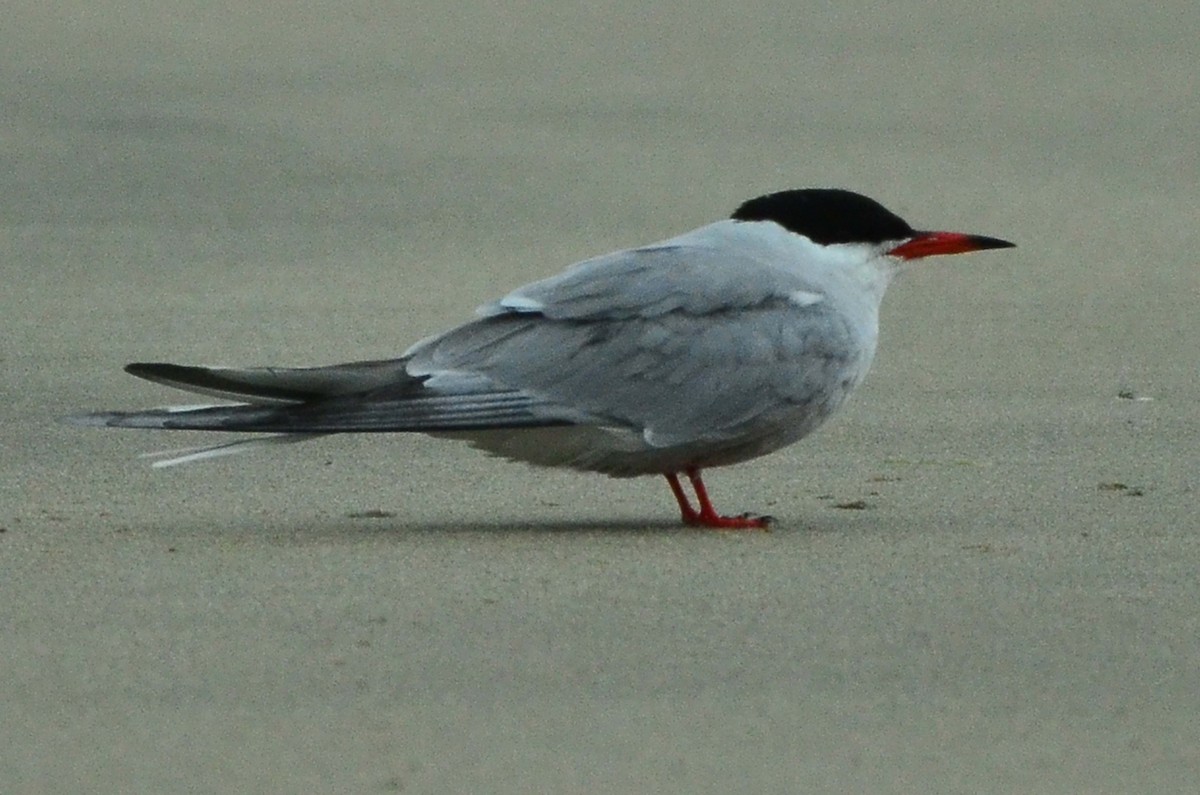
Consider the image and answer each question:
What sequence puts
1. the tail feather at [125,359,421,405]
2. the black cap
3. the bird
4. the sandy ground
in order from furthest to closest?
the black cap, the bird, the tail feather at [125,359,421,405], the sandy ground

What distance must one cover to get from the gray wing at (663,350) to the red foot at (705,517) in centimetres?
16

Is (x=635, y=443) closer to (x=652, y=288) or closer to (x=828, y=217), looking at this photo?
(x=652, y=288)

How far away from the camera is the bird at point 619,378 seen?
17.8 feet

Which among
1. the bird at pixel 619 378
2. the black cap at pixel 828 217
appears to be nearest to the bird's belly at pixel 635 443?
the bird at pixel 619 378

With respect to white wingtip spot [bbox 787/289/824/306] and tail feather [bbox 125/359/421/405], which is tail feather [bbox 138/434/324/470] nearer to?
tail feather [bbox 125/359/421/405]

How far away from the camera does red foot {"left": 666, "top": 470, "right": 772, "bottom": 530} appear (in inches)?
214

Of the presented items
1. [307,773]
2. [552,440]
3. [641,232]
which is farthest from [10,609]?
[641,232]

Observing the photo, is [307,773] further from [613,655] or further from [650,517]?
[650,517]

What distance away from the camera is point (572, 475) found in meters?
6.46

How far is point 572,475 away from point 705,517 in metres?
1.01

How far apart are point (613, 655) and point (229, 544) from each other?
133 cm

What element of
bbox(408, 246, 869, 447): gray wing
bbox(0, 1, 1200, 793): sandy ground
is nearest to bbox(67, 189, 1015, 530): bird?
bbox(408, 246, 869, 447): gray wing

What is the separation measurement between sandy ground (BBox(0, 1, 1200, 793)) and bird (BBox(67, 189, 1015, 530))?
200mm

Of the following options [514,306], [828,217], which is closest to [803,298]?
[828,217]
